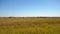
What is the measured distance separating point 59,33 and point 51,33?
56 cm

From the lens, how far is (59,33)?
A: 9.79m

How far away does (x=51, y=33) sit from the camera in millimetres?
9883
